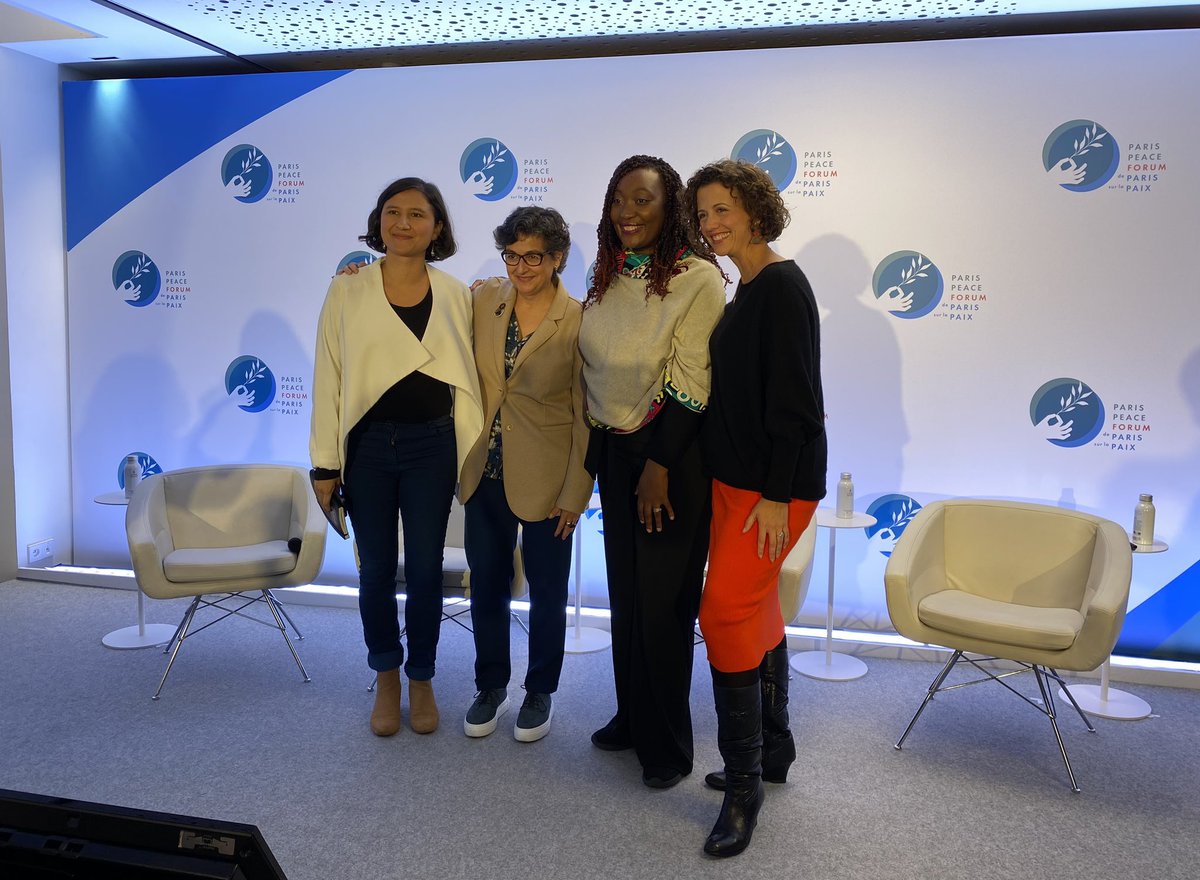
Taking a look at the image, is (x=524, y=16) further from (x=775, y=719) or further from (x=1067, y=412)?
(x=775, y=719)

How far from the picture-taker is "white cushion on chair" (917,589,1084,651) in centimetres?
288

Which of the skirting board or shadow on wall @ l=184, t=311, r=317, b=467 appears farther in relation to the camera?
shadow on wall @ l=184, t=311, r=317, b=467

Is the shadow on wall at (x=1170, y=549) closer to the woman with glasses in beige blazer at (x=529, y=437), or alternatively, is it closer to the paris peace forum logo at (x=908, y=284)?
the paris peace forum logo at (x=908, y=284)

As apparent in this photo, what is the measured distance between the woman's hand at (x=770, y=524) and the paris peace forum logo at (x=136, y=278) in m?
3.74

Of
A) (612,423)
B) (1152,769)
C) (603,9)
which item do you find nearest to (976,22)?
(603,9)

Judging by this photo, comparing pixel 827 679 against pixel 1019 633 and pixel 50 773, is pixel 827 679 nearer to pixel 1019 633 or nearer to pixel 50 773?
pixel 1019 633

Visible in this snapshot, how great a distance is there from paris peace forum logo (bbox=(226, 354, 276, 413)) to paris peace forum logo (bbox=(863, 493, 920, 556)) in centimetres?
295

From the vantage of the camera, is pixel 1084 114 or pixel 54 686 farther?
pixel 1084 114

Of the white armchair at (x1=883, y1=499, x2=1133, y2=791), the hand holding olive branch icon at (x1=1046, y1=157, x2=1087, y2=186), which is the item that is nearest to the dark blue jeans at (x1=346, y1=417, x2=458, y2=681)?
the white armchair at (x1=883, y1=499, x2=1133, y2=791)

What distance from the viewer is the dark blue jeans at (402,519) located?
9.66 feet

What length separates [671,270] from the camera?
8.15 ft

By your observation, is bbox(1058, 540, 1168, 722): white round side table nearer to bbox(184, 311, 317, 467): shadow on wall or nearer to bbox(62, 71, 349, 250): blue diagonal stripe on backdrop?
bbox(184, 311, 317, 467): shadow on wall

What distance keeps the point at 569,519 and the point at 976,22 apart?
2.82 metres

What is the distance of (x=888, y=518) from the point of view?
13.7 feet
